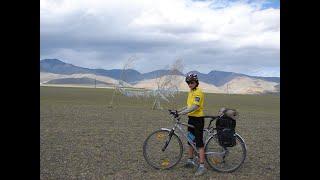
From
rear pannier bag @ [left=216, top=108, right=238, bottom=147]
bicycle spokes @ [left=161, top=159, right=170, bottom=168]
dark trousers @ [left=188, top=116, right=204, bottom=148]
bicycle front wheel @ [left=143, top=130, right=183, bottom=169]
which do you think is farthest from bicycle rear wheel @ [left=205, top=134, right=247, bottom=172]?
bicycle spokes @ [left=161, top=159, right=170, bottom=168]

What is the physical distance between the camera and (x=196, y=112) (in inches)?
300

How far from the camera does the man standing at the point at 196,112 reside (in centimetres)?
748

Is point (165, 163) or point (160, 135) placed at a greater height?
point (160, 135)

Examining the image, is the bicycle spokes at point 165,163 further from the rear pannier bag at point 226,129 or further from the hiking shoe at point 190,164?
the rear pannier bag at point 226,129

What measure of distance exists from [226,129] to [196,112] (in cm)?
62

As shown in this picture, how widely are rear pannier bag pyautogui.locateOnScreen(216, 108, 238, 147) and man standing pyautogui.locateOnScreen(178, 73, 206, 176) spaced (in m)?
0.35

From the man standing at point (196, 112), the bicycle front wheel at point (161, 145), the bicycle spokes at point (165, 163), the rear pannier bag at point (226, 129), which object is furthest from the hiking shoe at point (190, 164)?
the rear pannier bag at point (226, 129)

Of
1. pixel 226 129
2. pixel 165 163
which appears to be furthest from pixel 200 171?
pixel 226 129

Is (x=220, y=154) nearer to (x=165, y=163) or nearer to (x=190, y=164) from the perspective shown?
(x=190, y=164)

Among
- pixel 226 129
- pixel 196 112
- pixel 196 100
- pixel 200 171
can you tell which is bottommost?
pixel 200 171

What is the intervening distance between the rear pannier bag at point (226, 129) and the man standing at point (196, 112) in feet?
1.16
